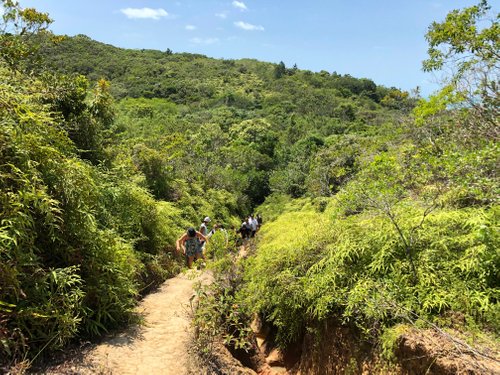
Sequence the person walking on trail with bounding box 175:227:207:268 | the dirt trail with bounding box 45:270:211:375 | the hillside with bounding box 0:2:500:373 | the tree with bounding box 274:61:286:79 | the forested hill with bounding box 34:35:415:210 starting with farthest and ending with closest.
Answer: the tree with bounding box 274:61:286:79
the forested hill with bounding box 34:35:415:210
the person walking on trail with bounding box 175:227:207:268
the dirt trail with bounding box 45:270:211:375
the hillside with bounding box 0:2:500:373

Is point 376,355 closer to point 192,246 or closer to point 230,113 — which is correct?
point 192,246

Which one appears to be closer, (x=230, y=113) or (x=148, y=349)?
(x=148, y=349)

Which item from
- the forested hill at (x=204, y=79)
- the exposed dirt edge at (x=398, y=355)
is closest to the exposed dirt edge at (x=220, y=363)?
the exposed dirt edge at (x=398, y=355)

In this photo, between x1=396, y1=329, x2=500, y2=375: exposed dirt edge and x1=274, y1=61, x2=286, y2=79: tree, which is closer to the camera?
x1=396, y1=329, x2=500, y2=375: exposed dirt edge

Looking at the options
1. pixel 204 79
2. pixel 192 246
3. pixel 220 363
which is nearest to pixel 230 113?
pixel 204 79

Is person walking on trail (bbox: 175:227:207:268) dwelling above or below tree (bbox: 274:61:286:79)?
below

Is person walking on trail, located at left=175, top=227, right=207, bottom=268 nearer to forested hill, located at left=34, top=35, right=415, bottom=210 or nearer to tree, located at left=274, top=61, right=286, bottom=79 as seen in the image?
forested hill, located at left=34, top=35, right=415, bottom=210

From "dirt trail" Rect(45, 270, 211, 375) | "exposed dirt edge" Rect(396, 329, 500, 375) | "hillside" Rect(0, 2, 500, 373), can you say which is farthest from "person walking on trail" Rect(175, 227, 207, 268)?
"exposed dirt edge" Rect(396, 329, 500, 375)

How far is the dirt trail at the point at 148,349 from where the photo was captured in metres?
4.96

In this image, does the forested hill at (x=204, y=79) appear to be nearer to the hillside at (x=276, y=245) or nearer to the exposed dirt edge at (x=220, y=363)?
the hillside at (x=276, y=245)

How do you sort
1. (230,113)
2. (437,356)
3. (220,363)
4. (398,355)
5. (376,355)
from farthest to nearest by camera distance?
1. (230,113)
2. (220,363)
3. (376,355)
4. (398,355)
5. (437,356)

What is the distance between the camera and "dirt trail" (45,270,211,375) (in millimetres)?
4965

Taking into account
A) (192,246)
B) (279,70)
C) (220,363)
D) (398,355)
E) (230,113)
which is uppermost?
(279,70)

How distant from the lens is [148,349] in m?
5.69
